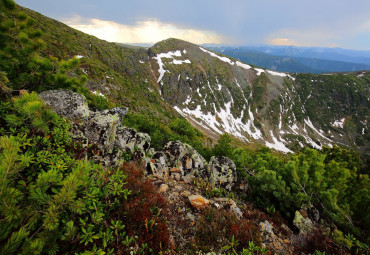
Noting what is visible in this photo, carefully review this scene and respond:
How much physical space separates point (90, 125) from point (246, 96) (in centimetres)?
16507

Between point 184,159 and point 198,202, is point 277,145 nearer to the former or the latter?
point 184,159

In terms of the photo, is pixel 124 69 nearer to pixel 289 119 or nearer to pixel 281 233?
pixel 281 233

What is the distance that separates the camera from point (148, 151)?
488 inches

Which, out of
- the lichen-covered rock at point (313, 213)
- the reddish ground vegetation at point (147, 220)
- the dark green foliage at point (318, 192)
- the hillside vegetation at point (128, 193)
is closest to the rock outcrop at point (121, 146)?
the hillside vegetation at point (128, 193)

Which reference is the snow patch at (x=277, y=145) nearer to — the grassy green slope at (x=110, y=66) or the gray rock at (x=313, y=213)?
the grassy green slope at (x=110, y=66)

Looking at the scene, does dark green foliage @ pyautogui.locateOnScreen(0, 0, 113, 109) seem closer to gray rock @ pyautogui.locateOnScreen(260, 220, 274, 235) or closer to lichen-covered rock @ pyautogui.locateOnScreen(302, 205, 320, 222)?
gray rock @ pyautogui.locateOnScreen(260, 220, 274, 235)

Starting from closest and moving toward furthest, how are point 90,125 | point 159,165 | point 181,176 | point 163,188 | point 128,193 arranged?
point 128,193
point 163,188
point 90,125
point 181,176
point 159,165

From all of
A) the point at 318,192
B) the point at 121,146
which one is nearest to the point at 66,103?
the point at 121,146

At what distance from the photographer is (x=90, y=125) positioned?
957 cm

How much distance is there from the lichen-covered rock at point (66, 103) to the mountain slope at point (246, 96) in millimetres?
91416

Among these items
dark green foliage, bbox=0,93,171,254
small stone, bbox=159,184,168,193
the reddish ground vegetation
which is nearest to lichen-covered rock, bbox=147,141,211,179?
small stone, bbox=159,184,168,193

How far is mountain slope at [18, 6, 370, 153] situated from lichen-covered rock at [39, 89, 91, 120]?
91416 millimetres

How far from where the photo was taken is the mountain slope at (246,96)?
12825 centimetres

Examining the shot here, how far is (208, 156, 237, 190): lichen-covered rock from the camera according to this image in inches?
423
